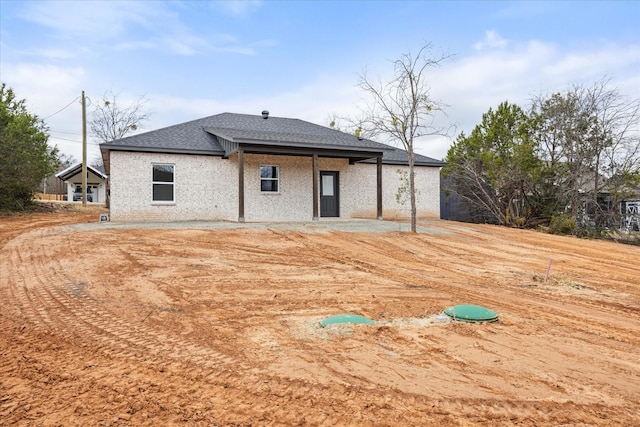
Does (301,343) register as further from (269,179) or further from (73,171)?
(73,171)

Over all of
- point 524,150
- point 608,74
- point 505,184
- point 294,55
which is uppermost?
point 294,55

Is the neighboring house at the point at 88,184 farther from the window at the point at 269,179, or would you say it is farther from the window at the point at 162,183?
the window at the point at 269,179

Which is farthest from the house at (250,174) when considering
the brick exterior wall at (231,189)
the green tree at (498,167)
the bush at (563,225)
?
the bush at (563,225)

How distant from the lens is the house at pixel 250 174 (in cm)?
1447

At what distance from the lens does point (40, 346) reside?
356 centimetres

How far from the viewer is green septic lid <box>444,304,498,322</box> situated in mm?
4622

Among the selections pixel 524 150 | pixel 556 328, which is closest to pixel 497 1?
pixel 524 150

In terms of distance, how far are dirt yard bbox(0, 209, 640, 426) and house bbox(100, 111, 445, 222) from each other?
21.5ft

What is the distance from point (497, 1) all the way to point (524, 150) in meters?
8.70

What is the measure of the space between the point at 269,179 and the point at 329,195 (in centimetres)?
296

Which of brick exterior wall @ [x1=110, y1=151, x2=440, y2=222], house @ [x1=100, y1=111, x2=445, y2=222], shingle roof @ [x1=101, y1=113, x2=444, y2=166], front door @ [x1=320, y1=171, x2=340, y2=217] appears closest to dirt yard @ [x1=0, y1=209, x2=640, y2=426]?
brick exterior wall @ [x1=110, y1=151, x2=440, y2=222]

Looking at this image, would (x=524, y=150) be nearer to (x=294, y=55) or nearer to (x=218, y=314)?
(x=294, y=55)

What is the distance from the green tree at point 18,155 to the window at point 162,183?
776 centimetres

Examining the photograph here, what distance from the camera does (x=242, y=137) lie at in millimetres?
14406
